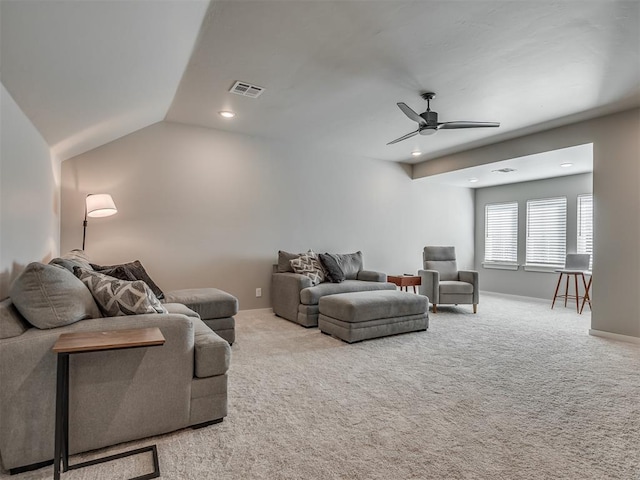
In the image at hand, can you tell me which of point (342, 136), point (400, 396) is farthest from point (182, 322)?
point (342, 136)

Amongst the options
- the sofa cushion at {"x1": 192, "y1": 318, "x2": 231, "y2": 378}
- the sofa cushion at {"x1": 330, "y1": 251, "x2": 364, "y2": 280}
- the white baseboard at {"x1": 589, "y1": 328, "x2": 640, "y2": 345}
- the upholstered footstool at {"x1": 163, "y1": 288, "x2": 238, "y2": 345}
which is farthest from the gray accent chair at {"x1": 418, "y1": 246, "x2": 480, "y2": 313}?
the sofa cushion at {"x1": 192, "y1": 318, "x2": 231, "y2": 378}

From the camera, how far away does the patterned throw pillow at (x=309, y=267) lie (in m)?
4.83

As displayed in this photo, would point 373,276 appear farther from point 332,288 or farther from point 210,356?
point 210,356

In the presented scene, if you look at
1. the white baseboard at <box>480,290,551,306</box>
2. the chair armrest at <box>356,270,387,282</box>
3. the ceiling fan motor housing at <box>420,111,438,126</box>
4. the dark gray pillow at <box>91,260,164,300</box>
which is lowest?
the white baseboard at <box>480,290,551,306</box>

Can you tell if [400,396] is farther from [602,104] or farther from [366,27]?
[602,104]

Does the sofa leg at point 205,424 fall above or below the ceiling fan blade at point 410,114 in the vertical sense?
below

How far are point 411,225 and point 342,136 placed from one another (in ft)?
8.58

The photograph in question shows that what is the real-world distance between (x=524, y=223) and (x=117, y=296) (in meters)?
7.09

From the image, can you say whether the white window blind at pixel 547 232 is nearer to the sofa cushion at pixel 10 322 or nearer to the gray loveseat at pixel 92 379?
the gray loveseat at pixel 92 379

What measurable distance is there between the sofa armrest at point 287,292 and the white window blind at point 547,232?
467cm

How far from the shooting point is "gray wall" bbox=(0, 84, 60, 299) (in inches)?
77.7

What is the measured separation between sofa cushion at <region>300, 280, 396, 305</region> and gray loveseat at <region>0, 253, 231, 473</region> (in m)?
2.25

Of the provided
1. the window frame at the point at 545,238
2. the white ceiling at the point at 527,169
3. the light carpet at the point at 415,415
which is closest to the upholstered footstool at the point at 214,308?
the light carpet at the point at 415,415

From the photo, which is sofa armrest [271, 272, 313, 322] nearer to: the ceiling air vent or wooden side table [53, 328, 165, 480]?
the ceiling air vent
